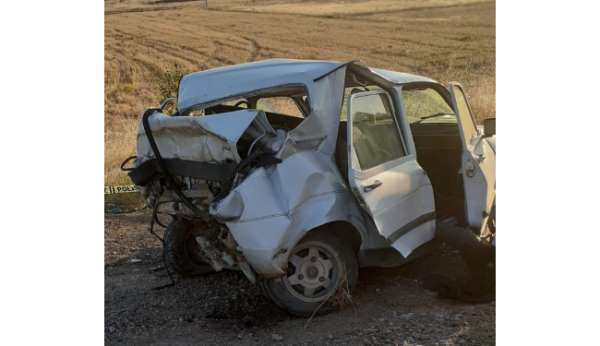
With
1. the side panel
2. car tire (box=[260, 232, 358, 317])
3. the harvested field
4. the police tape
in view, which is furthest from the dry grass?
car tire (box=[260, 232, 358, 317])

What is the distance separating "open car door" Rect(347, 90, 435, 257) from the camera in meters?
4.48

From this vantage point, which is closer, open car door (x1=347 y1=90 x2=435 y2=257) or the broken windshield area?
open car door (x1=347 y1=90 x2=435 y2=257)

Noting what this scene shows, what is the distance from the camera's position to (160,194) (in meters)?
4.68

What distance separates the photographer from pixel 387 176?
4590mm

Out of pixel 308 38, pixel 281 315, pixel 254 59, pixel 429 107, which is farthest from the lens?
pixel 308 38

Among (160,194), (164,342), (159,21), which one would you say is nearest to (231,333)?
(164,342)

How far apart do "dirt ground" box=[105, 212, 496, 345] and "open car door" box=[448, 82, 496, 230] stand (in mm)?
296

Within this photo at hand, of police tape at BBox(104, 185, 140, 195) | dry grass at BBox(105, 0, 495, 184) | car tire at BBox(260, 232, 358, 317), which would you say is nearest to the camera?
car tire at BBox(260, 232, 358, 317)

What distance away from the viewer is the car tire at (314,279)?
14.3 feet

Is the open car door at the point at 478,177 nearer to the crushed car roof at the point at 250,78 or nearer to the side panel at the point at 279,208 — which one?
the crushed car roof at the point at 250,78

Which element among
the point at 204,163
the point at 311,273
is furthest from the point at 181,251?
the point at 311,273

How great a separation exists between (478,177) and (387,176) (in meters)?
0.56

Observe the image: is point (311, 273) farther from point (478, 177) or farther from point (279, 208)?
point (478, 177)

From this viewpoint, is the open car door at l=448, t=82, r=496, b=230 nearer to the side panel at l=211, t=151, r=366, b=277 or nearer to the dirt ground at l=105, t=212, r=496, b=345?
the dirt ground at l=105, t=212, r=496, b=345
